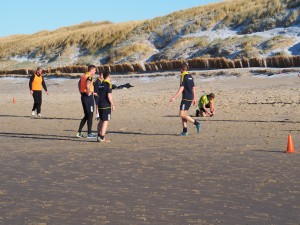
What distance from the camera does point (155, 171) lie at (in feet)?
28.8

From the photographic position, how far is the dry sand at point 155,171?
6203 millimetres

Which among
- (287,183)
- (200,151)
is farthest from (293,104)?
(287,183)

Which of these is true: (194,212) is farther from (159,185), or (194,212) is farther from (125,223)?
(159,185)

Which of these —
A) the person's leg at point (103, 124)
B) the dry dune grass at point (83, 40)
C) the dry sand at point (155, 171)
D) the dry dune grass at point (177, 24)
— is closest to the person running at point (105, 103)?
the person's leg at point (103, 124)

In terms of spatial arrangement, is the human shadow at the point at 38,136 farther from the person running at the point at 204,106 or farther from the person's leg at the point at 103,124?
the person running at the point at 204,106

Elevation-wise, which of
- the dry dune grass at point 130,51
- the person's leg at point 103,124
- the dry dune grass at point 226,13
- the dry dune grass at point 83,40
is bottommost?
the person's leg at point 103,124

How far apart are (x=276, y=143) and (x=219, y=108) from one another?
→ 8.87 metres

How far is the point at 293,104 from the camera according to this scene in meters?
19.8

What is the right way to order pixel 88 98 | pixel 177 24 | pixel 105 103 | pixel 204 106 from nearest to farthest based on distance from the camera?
pixel 105 103
pixel 88 98
pixel 204 106
pixel 177 24

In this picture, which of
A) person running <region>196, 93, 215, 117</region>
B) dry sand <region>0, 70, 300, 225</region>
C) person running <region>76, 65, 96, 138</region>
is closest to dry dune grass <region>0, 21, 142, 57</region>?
person running <region>196, 93, 215, 117</region>

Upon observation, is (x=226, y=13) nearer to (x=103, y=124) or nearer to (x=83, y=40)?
(x=83, y=40)

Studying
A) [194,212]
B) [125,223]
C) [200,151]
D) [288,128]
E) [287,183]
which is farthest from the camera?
[288,128]

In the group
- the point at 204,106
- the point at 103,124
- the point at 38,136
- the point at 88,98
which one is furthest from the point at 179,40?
the point at 103,124

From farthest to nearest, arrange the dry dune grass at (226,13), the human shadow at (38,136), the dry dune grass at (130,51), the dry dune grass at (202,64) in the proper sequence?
the dry dune grass at (130,51), the dry dune grass at (226,13), the dry dune grass at (202,64), the human shadow at (38,136)
